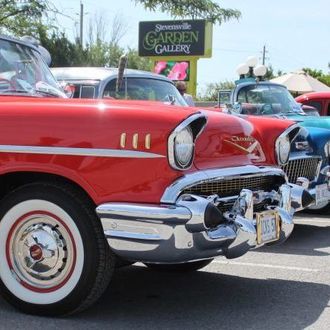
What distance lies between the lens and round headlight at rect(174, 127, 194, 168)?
3381mm

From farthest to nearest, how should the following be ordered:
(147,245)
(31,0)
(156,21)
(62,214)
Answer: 1. (156,21)
2. (31,0)
3. (62,214)
4. (147,245)

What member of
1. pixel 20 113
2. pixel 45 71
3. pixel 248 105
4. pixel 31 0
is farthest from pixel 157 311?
pixel 31 0

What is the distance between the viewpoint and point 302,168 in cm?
638

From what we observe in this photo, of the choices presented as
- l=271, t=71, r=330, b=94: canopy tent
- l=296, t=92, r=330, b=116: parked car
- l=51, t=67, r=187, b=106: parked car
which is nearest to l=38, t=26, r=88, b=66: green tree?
l=271, t=71, r=330, b=94: canopy tent

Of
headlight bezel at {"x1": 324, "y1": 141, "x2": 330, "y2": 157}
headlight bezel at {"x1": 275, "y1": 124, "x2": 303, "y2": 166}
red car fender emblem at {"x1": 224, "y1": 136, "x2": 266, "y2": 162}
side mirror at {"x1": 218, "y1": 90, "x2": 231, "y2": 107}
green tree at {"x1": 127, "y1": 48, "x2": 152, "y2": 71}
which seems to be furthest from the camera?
green tree at {"x1": 127, "y1": 48, "x2": 152, "y2": 71}

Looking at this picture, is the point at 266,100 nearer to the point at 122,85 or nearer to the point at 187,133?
the point at 122,85

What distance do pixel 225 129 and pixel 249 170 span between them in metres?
0.29

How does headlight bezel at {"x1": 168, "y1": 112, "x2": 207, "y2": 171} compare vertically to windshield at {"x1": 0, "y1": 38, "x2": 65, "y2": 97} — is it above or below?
below

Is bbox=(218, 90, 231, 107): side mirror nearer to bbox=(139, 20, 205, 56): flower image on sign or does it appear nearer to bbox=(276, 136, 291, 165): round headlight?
bbox=(276, 136, 291, 165): round headlight

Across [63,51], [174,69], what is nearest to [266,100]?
[174,69]

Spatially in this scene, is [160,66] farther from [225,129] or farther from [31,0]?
[225,129]

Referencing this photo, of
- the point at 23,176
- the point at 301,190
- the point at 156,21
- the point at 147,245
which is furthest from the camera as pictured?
the point at 156,21

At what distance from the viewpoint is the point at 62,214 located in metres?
3.50

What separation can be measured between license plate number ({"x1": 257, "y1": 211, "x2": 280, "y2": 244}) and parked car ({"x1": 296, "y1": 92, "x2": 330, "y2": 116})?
24.1 ft
